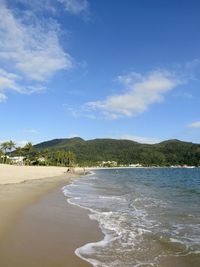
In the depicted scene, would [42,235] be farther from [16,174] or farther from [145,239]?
[16,174]

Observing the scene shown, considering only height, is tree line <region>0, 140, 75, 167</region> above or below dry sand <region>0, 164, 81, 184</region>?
above

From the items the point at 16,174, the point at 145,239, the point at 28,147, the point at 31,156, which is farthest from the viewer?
the point at 31,156

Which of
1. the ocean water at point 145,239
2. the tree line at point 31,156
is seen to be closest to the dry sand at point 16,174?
the ocean water at point 145,239

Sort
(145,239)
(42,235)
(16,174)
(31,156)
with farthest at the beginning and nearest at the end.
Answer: (31,156), (16,174), (145,239), (42,235)

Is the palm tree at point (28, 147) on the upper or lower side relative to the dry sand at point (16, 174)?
upper

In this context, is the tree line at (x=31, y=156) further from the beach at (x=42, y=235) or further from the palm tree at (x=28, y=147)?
the beach at (x=42, y=235)

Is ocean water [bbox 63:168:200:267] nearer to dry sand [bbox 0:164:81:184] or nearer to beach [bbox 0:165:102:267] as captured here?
beach [bbox 0:165:102:267]

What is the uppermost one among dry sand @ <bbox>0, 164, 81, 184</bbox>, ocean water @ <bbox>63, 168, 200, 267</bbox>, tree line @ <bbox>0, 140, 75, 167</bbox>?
tree line @ <bbox>0, 140, 75, 167</bbox>

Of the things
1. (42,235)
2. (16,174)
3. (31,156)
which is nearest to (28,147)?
(31,156)

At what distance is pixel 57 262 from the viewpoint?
8.03m

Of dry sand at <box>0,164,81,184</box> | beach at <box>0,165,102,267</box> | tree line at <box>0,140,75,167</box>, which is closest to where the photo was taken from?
beach at <box>0,165,102,267</box>

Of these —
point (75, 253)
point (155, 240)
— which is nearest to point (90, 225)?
point (155, 240)

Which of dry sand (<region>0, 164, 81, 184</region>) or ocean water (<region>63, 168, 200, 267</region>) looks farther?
dry sand (<region>0, 164, 81, 184</region>)

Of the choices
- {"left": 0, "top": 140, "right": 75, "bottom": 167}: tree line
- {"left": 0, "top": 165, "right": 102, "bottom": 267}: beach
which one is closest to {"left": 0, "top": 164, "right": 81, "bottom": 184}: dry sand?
{"left": 0, "top": 165, "right": 102, "bottom": 267}: beach
